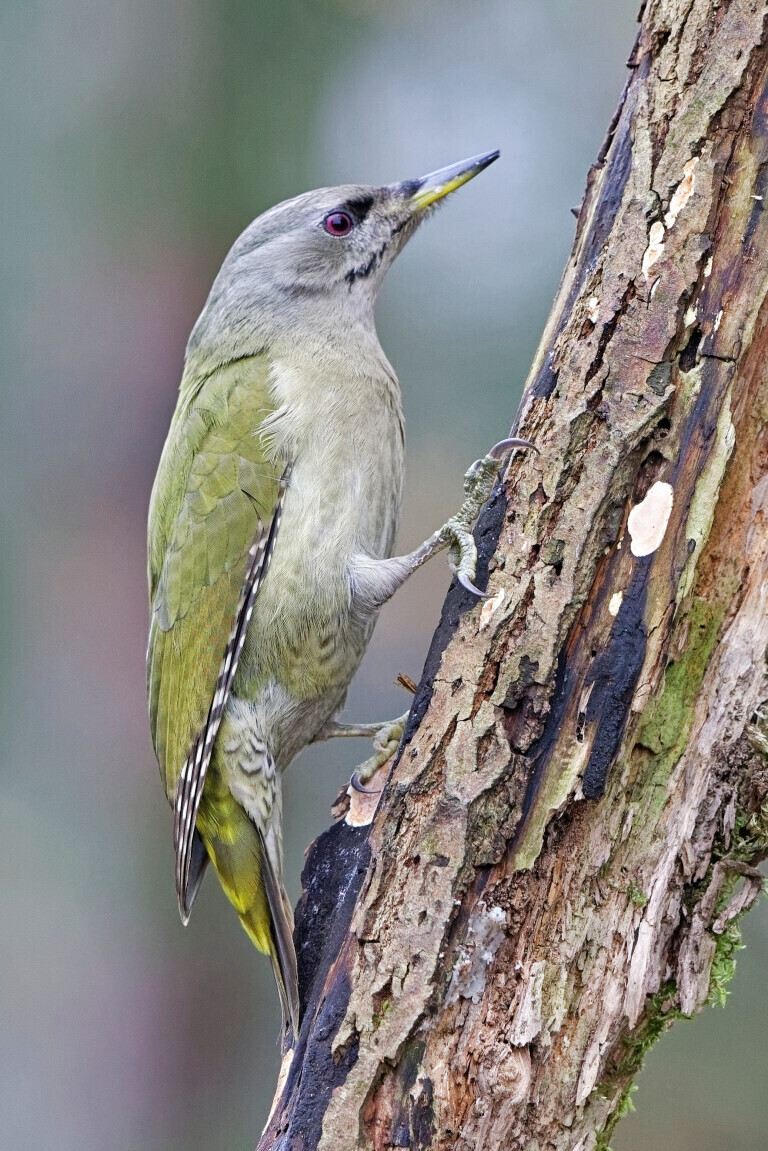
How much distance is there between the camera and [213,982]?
5.81 m

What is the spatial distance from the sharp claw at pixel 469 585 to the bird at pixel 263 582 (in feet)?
2.39

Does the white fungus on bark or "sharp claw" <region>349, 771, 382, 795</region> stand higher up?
the white fungus on bark

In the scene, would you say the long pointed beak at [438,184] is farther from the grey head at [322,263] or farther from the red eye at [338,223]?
the red eye at [338,223]

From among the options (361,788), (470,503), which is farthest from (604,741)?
(361,788)

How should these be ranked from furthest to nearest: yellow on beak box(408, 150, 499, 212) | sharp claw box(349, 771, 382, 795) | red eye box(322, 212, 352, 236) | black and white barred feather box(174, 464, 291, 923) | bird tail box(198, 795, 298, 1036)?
red eye box(322, 212, 352, 236)
yellow on beak box(408, 150, 499, 212)
black and white barred feather box(174, 464, 291, 923)
bird tail box(198, 795, 298, 1036)
sharp claw box(349, 771, 382, 795)

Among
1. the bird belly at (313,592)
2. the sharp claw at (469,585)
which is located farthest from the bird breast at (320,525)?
the sharp claw at (469,585)

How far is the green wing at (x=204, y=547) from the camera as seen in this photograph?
10.3ft

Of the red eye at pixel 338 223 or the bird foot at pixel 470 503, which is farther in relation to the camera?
the red eye at pixel 338 223

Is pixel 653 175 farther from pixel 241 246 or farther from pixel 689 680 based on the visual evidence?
pixel 241 246

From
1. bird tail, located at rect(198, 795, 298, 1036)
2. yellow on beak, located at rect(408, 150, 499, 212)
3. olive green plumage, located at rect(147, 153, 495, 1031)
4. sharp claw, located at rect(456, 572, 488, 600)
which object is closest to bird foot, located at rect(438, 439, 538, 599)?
sharp claw, located at rect(456, 572, 488, 600)

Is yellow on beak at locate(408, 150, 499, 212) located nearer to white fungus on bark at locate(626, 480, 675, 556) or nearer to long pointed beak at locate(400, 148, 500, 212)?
long pointed beak at locate(400, 148, 500, 212)

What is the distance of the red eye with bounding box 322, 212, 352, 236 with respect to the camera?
3.68 m

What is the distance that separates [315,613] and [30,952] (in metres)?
3.59

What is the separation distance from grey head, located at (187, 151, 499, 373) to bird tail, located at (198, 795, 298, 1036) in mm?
1478
